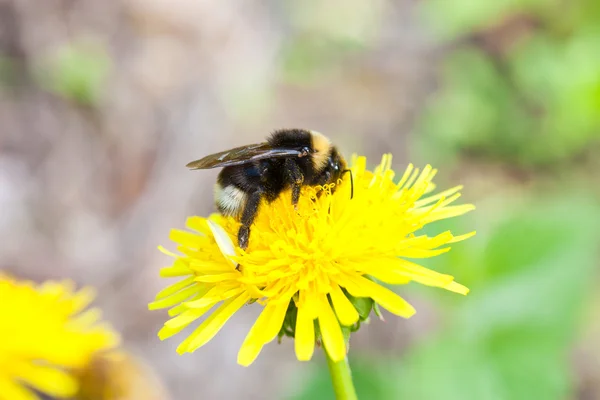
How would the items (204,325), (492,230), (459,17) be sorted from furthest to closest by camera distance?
(459,17)
(492,230)
(204,325)

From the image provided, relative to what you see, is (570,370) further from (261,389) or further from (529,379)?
(261,389)

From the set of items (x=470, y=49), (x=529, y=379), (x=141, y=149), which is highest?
(x=470, y=49)

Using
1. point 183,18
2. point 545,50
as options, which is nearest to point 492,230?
point 545,50

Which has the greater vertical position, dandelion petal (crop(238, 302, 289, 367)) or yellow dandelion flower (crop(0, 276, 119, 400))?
yellow dandelion flower (crop(0, 276, 119, 400))

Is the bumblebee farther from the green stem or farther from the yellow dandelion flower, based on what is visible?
the yellow dandelion flower

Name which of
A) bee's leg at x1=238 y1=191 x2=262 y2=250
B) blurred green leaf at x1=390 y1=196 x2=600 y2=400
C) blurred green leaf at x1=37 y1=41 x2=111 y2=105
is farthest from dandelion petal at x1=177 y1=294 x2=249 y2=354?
blurred green leaf at x1=37 y1=41 x2=111 y2=105

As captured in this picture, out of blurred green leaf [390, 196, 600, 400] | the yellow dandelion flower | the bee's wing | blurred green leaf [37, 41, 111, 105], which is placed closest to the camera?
the bee's wing
